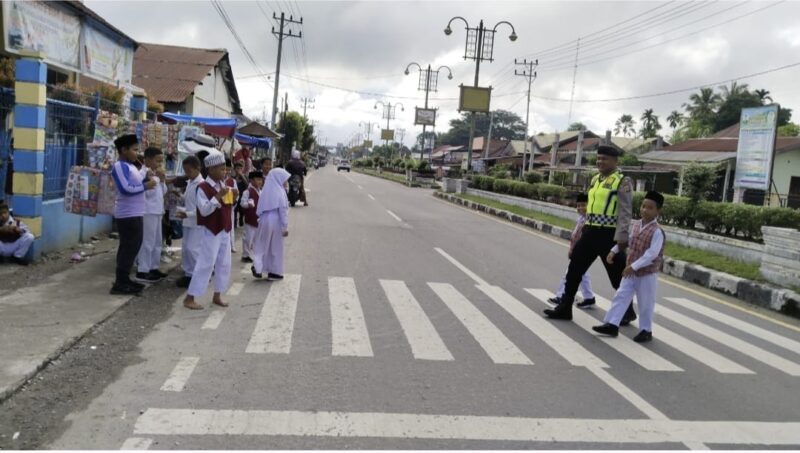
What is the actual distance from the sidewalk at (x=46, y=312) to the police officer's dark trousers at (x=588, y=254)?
4884 millimetres

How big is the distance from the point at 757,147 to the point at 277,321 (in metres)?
14.5

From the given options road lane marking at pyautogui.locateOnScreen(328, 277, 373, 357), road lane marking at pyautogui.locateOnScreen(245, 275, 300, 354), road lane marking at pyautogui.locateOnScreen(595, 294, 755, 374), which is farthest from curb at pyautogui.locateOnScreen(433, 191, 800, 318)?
road lane marking at pyautogui.locateOnScreen(245, 275, 300, 354)

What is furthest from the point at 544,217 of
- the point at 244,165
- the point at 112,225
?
the point at 112,225

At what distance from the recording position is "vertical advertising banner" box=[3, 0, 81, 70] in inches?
428

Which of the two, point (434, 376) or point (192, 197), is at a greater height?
point (192, 197)

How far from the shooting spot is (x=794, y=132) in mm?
50594

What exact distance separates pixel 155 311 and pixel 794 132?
57864mm

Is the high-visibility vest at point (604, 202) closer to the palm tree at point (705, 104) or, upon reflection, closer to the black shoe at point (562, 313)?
the black shoe at point (562, 313)

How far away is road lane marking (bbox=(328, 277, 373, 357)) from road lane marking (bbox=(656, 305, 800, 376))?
12.5ft

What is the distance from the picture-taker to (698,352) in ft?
19.3

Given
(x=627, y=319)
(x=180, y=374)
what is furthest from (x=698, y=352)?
(x=180, y=374)

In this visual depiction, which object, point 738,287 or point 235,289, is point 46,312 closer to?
point 235,289

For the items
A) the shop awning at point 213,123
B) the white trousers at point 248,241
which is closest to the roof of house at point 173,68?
the shop awning at point 213,123

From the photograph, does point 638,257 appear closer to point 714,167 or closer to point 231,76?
point 714,167
